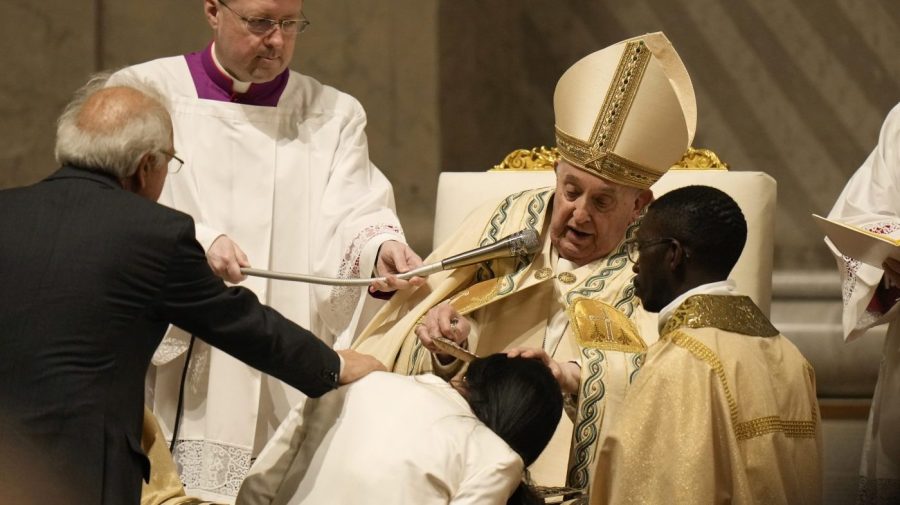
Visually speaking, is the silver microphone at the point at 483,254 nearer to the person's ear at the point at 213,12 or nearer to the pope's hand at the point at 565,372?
the pope's hand at the point at 565,372

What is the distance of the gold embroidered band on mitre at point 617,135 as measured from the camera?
3.52 meters

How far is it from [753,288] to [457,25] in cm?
206

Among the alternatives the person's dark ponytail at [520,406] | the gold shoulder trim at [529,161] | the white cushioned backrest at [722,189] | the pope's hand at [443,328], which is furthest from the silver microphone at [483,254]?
the person's dark ponytail at [520,406]

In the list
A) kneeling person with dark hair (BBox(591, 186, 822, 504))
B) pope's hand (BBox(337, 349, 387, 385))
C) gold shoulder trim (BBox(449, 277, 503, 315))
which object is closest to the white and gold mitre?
gold shoulder trim (BBox(449, 277, 503, 315))

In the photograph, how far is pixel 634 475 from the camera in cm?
268

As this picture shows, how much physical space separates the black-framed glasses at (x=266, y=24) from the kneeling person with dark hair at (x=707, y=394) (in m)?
1.39

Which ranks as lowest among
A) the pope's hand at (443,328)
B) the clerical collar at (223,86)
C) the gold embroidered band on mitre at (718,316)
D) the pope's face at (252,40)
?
the pope's hand at (443,328)

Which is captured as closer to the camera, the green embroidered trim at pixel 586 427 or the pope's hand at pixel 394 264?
the green embroidered trim at pixel 586 427

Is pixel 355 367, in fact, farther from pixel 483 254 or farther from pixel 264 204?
pixel 264 204

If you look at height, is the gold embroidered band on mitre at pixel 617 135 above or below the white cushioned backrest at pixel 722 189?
above

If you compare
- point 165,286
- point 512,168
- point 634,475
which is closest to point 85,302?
point 165,286

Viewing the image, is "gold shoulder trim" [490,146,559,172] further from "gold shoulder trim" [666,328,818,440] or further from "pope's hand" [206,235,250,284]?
"gold shoulder trim" [666,328,818,440]

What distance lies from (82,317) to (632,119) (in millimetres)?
1545

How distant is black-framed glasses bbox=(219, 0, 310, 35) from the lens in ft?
12.5
